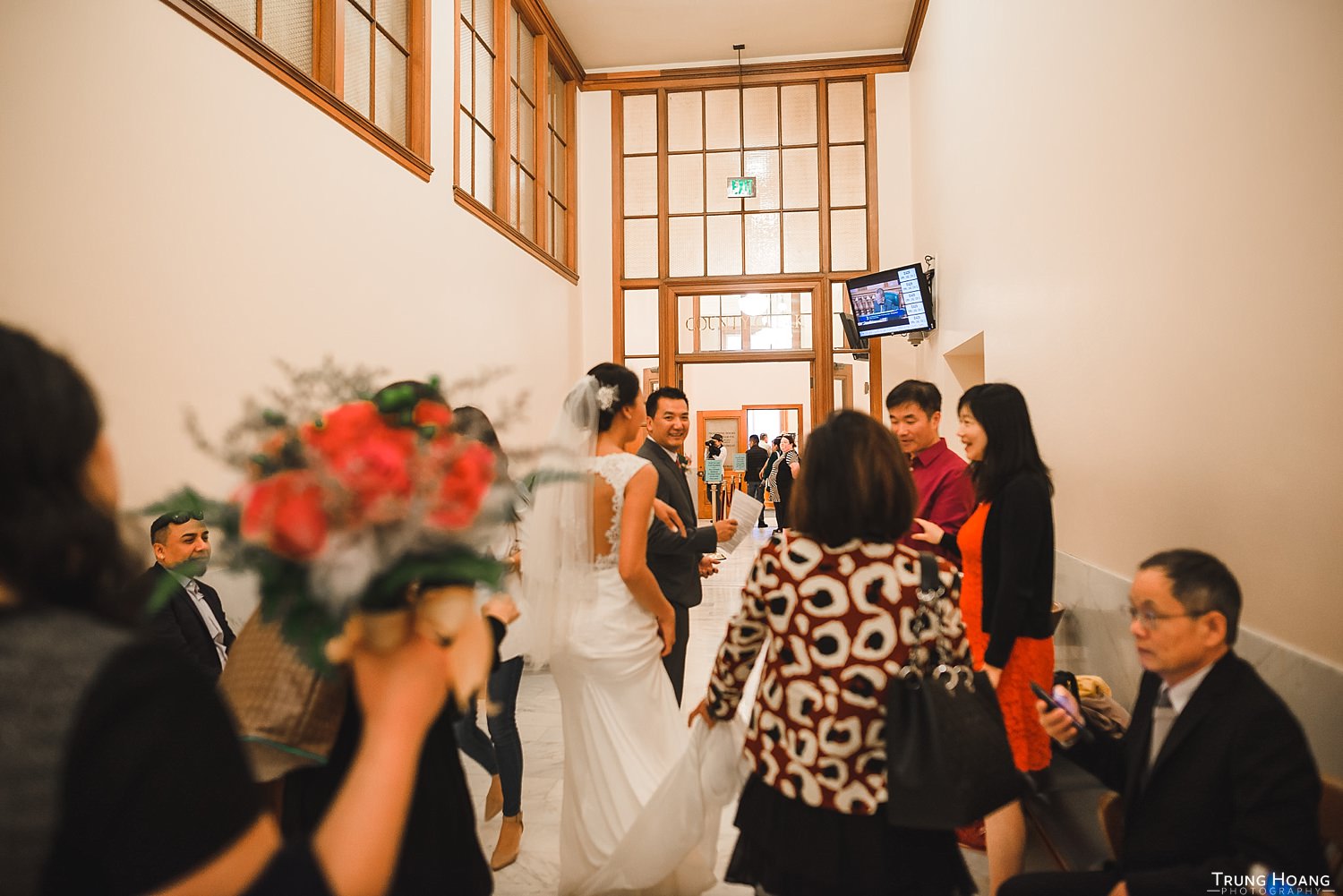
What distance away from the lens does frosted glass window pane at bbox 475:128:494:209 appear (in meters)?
5.86

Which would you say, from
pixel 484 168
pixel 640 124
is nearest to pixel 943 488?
pixel 484 168

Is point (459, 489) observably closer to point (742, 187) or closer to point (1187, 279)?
point (1187, 279)

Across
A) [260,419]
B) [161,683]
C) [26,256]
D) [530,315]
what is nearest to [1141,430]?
[260,419]

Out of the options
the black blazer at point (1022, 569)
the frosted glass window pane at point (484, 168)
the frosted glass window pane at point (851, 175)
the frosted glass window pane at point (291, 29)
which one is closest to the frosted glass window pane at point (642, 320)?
the frosted glass window pane at point (851, 175)

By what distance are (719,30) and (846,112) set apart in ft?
5.29

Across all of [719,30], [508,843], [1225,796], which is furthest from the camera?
[719,30]

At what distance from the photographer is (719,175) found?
27.1 ft

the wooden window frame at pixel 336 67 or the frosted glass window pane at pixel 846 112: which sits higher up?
the frosted glass window pane at pixel 846 112

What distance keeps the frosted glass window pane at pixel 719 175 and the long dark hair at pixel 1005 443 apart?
6597 mm

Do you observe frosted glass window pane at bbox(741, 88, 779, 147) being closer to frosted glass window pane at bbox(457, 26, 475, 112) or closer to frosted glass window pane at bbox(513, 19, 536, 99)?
frosted glass window pane at bbox(513, 19, 536, 99)

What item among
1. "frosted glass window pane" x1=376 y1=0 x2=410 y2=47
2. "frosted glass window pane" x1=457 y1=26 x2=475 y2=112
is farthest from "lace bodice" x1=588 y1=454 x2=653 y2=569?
"frosted glass window pane" x1=457 y1=26 x2=475 y2=112

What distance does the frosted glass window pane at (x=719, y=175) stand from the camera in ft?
→ 27.1

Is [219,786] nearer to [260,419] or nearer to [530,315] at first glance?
[260,419]

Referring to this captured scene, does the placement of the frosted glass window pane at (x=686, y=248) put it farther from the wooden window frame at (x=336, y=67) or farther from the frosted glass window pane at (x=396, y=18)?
the frosted glass window pane at (x=396, y=18)
